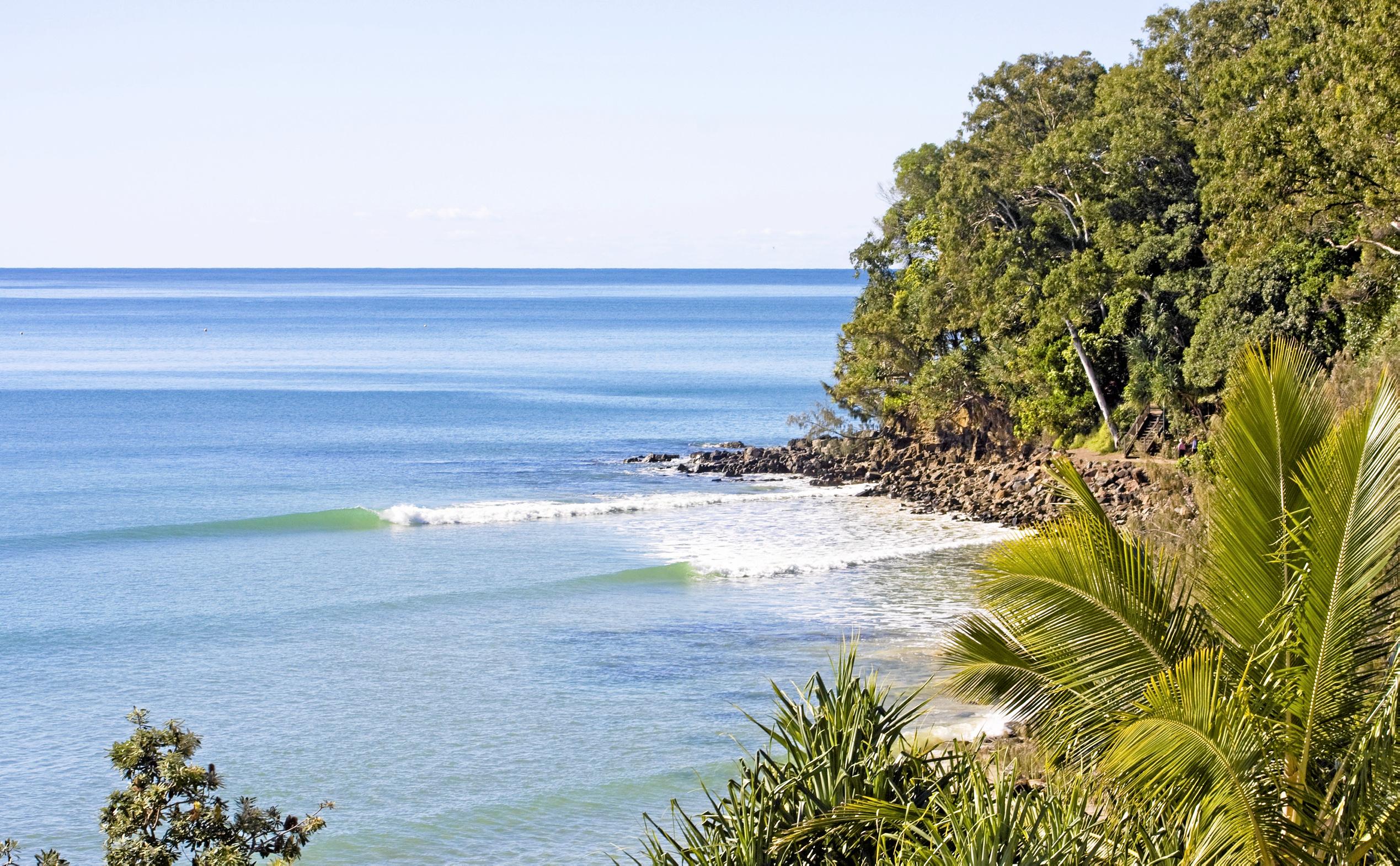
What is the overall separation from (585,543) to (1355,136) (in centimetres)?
2259

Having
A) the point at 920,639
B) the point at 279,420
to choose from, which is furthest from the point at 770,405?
the point at 920,639

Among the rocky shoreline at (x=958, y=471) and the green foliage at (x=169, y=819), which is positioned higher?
the green foliage at (x=169, y=819)

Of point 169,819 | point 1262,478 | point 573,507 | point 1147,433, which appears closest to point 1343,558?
point 1262,478

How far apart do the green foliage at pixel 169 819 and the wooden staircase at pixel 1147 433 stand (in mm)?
31824

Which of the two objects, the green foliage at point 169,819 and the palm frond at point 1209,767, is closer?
the palm frond at point 1209,767

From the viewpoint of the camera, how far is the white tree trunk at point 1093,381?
38.0m

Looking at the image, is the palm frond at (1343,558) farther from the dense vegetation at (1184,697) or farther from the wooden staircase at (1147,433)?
the wooden staircase at (1147,433)

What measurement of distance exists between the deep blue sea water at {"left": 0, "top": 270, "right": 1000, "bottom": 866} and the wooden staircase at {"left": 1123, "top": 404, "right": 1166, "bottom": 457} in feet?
19.7

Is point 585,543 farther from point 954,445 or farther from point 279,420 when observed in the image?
point 279,420

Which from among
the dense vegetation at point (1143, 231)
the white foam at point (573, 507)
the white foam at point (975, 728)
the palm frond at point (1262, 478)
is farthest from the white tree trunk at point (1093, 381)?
the palm frond at point (1262, 478)

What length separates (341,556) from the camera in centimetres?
3528

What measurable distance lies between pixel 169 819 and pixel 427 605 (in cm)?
2072

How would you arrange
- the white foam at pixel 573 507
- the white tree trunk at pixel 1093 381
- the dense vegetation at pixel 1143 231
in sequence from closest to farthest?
the dense vegetation at pixel 1143 231 < the white tree trunk at pixel 1093 381 < the white foam at pixel 573 507

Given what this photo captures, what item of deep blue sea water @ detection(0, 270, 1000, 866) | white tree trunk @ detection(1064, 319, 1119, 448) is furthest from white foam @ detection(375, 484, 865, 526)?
white tree trunk @ detection(1064, 319, 1119, 448)
